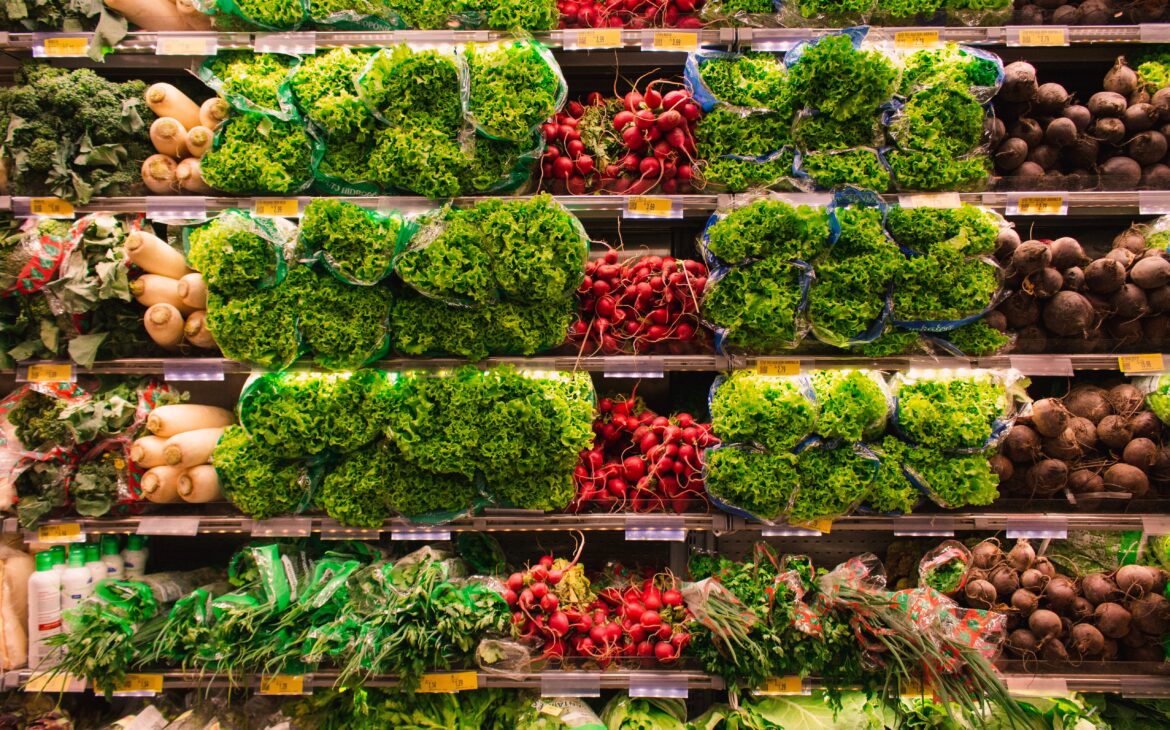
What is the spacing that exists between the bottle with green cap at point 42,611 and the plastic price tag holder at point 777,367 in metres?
3.14

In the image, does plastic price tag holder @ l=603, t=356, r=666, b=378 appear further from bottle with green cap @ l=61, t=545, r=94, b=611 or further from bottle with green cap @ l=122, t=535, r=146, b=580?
bottle with green cap @ l=61, t=545, r=94, b=611

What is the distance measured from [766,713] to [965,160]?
2492mm

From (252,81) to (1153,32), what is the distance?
386 cm

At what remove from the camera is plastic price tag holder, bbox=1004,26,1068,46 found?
8.38 feet

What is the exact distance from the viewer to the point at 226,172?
2.51m

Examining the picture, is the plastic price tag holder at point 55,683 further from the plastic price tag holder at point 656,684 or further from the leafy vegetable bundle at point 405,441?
the plastic price tag holder at point 656,684

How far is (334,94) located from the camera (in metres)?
2.50

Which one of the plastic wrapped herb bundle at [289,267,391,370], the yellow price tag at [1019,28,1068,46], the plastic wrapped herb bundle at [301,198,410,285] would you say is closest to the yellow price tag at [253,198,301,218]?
the plastic wrapped herb bundle at [301,198,410,285]

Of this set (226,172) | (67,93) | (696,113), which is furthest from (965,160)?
(67,93)

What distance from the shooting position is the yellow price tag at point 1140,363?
2.57 m

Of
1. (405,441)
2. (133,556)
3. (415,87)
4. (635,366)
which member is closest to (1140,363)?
(635,366)

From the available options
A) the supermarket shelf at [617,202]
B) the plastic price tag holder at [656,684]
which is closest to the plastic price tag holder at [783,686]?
the plastic price tag holder at [656,684]

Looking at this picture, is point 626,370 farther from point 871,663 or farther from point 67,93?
point 67,93

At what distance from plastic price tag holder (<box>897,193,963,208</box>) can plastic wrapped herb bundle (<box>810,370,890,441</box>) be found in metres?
0.76
